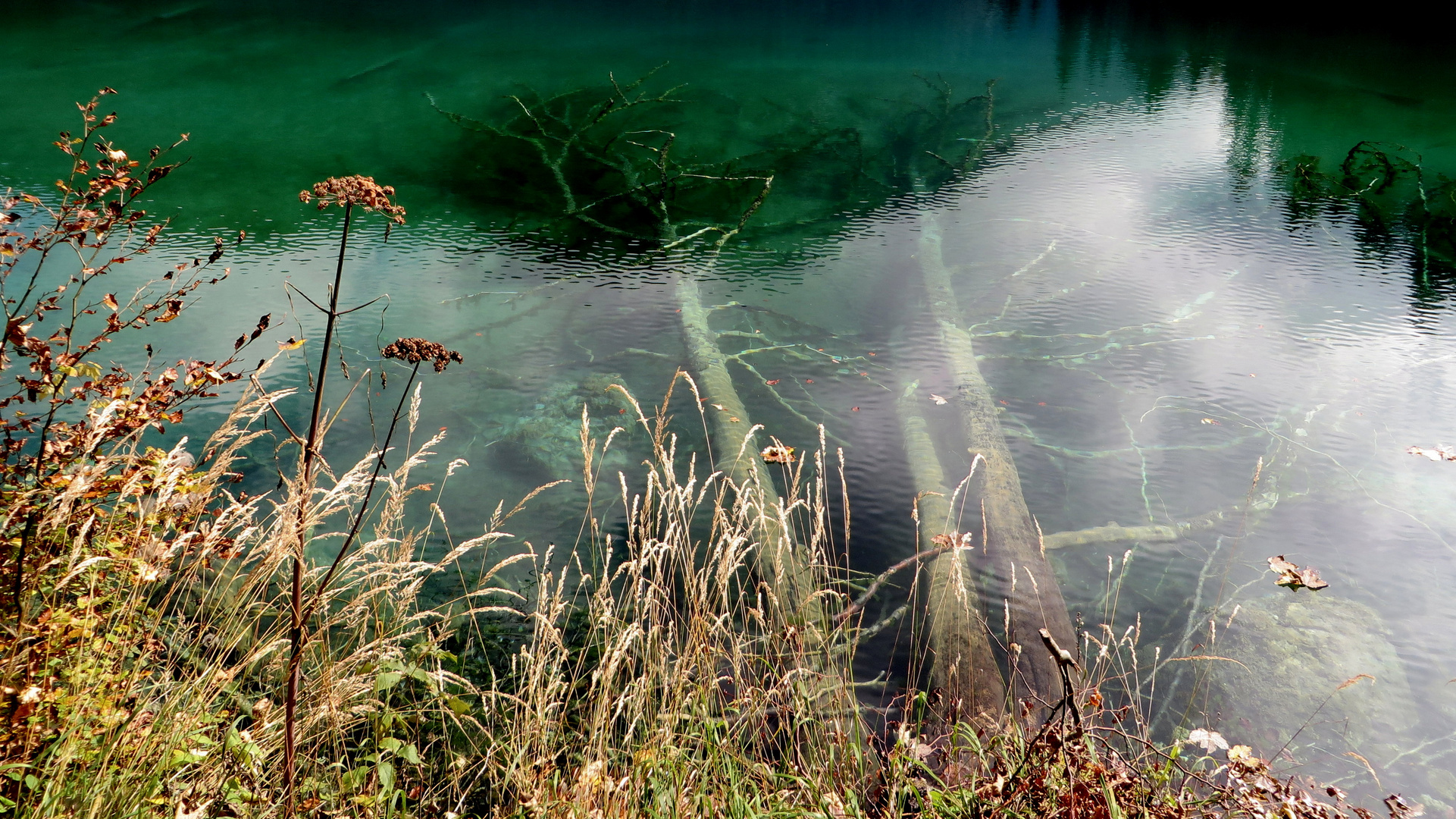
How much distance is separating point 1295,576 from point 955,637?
0.97m

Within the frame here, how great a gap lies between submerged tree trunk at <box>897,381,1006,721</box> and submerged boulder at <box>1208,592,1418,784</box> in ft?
1.63

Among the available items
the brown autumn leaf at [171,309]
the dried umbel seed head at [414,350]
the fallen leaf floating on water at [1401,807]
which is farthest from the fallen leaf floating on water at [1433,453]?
the brown autumn leaf at [171,309]

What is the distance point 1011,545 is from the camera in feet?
7.71

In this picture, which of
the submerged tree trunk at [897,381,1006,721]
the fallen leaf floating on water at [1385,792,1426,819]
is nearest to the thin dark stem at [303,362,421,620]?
the submerged tree trunk at [897,381,1006,721]

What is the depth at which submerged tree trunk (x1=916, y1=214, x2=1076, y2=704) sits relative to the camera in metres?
1.96

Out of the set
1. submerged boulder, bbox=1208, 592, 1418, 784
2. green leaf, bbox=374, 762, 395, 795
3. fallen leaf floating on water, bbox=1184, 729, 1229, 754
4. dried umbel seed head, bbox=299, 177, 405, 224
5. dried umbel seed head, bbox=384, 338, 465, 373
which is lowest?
submerged boulder, bbox=1208, 592, 1418, 784

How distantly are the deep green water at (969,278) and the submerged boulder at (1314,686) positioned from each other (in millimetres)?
27

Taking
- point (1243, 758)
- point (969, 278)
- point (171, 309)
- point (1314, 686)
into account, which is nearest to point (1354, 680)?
point (1243, 758)

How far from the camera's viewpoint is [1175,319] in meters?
3.49

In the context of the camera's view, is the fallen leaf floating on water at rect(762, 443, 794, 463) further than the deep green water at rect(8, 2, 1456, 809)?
Yes

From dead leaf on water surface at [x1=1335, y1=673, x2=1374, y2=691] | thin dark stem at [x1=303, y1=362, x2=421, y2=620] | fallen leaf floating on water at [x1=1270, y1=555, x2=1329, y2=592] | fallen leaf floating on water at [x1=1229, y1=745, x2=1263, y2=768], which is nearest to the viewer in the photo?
thin dark stem at [x1=303, y1=362, x2=421, y2=620]

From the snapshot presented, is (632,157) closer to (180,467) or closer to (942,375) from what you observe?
(942,375)

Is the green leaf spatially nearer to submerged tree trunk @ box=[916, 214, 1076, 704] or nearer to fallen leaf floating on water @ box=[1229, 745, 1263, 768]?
submerged tree trunk @ box=[916, 214, 1076, 704]

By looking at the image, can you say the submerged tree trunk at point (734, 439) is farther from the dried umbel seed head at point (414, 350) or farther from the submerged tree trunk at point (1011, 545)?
the dried umbel seed head at point (414, 350)
